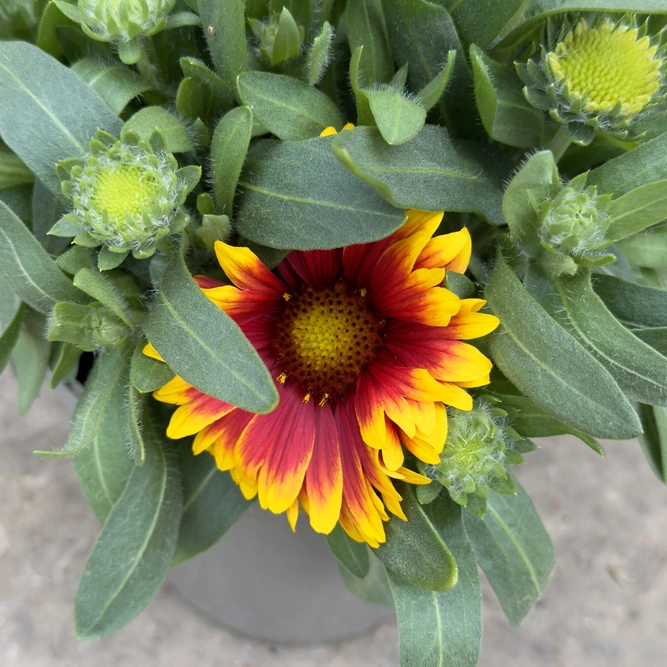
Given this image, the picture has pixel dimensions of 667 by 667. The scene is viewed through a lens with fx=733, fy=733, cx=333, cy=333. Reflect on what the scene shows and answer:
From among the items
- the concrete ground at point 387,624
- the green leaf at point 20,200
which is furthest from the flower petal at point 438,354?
the concrete ground at point 387,624

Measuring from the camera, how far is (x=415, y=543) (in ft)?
1.72

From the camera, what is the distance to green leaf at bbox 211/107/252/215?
0.47 m

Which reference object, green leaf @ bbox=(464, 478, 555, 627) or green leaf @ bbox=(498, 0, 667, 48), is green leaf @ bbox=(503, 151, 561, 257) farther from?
Result: green leaf @ bbox=(464, 478, 555, 627)

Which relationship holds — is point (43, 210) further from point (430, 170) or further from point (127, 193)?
point (430, 170)

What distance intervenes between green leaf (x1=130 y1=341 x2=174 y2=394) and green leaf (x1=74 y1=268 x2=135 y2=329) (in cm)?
3

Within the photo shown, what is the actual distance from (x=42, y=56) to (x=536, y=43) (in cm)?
35

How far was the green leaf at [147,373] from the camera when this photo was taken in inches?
19.5

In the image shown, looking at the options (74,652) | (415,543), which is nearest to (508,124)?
(415,543)

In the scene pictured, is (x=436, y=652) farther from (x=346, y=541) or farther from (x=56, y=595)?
(x=56, y=595)

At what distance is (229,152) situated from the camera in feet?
1.57

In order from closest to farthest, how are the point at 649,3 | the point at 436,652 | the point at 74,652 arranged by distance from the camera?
the point at 649,3 → the point at 436,652 → the point at 74,652

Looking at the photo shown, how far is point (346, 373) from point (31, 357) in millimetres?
281

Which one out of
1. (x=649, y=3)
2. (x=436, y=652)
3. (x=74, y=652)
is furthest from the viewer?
(x=74, y=652)

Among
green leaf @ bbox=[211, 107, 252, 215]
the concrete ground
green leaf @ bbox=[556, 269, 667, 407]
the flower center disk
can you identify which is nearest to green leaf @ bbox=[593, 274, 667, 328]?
green leaf @ bbox=[556, 269, 667, 407]
